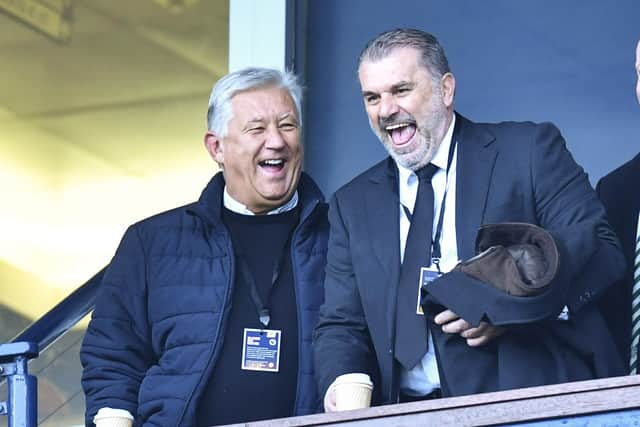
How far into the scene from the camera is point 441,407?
8.35 ft

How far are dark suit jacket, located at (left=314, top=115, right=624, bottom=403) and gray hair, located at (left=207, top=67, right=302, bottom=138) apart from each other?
58 centimetres

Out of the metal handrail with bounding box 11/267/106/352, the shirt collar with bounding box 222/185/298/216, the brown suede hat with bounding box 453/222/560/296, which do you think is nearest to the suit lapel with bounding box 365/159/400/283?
the brown suede hat with bounding box 453/222/560/296

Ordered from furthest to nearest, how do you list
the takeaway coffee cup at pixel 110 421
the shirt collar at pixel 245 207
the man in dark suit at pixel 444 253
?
the shirt collar at pixel 245 207, the takeaway coffee cup at pixel 110 421, the man in dark suit at pixel 444 253

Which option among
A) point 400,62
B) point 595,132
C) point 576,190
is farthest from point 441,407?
point 595,132

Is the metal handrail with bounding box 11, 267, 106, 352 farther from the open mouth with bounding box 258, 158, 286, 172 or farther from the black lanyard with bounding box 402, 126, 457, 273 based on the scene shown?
the black lanyard with bounding box 402, 126, 457, 273

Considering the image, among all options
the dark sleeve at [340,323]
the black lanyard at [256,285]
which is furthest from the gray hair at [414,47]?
the black lanyard at [256,285]

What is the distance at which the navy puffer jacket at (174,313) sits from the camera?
3.59m

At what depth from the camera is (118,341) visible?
12.0 ft

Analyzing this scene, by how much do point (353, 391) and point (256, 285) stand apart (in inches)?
25.2

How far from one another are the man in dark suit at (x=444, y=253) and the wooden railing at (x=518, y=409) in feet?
1.29

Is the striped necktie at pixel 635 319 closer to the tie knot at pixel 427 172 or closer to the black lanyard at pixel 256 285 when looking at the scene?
the tie knot at pixel 427 172

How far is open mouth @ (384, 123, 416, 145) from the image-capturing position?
3.36 m

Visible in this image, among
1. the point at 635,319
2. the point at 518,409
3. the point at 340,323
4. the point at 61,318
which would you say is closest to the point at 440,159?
the point at 340,323

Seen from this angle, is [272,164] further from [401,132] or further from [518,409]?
[518,409]
